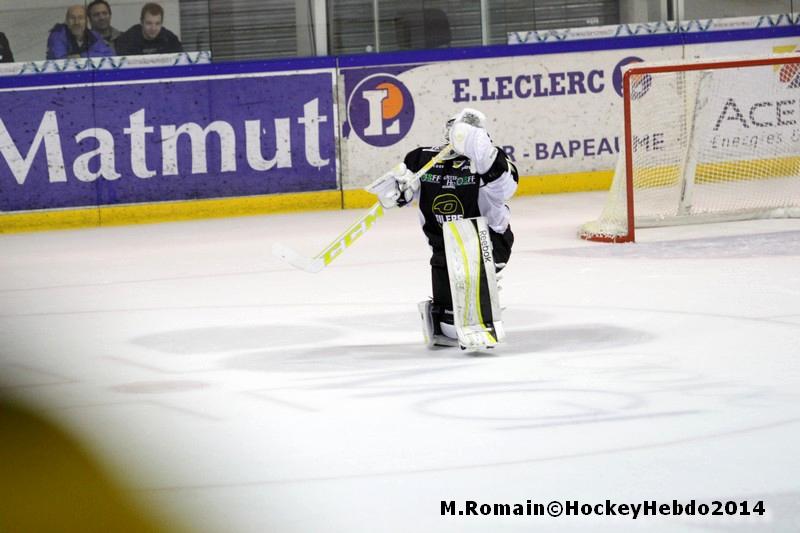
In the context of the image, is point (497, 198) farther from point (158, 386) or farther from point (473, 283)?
point (158, 386)

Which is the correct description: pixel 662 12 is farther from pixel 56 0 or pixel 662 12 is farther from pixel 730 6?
pixel 56 0

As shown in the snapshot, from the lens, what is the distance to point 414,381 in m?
4.95

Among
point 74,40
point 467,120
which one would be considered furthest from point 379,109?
point 467,120

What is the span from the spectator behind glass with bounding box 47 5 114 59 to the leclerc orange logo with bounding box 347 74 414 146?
2.18 m

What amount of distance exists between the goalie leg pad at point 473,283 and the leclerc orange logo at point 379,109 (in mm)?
6401

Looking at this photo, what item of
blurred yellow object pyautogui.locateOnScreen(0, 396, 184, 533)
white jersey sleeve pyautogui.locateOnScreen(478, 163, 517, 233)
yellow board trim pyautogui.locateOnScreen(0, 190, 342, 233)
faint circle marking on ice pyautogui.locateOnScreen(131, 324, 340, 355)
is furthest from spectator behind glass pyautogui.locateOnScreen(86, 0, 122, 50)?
blurred yellow object pyautogui.locateOnScreen(0, 396, 184, 533)

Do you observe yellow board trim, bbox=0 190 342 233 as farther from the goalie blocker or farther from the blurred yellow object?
the blurred yellow object

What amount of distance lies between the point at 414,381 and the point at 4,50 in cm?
750

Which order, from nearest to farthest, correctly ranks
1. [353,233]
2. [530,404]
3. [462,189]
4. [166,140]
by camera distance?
[530,404]
[462,189]
[353,233]
[166,140]

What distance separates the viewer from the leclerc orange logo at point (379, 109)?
468 inches

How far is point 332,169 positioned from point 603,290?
5.25m

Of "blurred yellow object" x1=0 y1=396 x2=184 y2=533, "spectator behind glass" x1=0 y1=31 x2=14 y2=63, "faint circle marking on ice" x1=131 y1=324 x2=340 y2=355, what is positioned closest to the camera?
"blurred yellow object" x1=0 y1=396 x2=184 y2=533

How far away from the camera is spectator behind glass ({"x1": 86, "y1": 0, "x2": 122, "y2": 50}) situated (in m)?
11.4

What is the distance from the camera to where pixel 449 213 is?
567 cm
